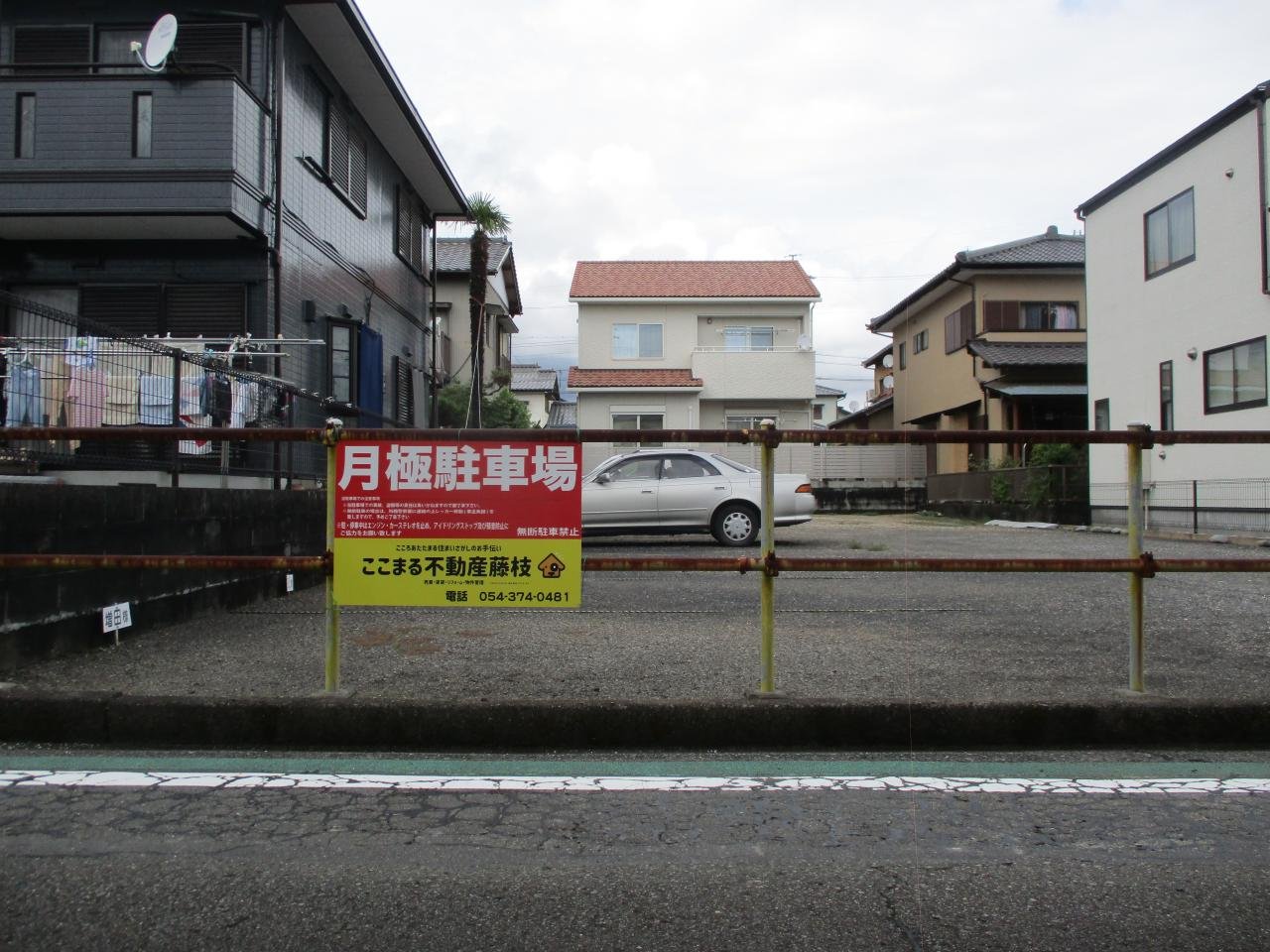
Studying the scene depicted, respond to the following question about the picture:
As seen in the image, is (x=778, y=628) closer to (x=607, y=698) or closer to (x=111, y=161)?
(x=607, y=698)

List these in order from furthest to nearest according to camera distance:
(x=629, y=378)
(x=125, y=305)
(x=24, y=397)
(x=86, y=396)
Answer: (x=629, y=378)
(x=125, y=305)
(x=86, y=396)
(x=24, y=397)

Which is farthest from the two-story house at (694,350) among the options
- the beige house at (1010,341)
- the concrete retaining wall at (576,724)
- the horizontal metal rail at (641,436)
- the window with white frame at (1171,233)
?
the concrete retaining wall at (576,724)

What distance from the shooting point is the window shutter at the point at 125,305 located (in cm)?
1236

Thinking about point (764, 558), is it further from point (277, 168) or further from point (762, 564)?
point (277, 168)

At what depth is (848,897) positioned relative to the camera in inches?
110

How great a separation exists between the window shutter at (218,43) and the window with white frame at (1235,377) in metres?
14.7

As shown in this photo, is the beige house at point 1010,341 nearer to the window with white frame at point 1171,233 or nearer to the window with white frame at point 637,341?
the window with white frame at point 1171,233

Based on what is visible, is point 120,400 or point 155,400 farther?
point 155,400

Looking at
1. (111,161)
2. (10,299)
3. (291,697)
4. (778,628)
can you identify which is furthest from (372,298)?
(291,697)

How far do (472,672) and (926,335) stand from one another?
2771 centimetres

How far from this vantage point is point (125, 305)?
40.7ft

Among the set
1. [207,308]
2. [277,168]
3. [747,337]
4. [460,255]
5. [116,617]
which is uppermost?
[460,255]

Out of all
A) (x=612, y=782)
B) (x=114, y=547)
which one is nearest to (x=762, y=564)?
(x=612, y=782)

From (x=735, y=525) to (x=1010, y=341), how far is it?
53.8 ft
